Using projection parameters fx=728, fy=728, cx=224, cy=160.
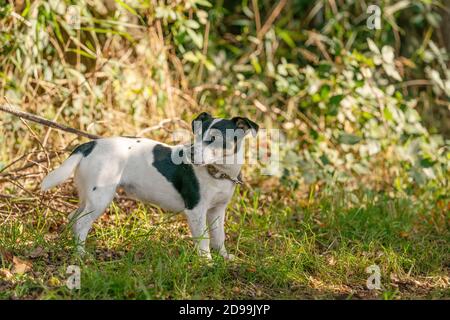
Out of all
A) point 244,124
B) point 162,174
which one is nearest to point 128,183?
point 162,174

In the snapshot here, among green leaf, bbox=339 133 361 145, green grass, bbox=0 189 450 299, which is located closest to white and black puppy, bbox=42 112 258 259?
green grass, bbox=0 189 450 299

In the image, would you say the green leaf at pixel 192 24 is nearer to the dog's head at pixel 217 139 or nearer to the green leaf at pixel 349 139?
the green leaf at pixel 349 139

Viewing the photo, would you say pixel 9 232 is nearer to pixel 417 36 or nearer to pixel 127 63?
pixel 127 63

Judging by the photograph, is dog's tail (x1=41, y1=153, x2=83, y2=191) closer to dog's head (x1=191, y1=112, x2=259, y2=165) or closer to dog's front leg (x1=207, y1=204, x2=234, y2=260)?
dog's head (x1=191, y1=112, x2=259, y2=165)

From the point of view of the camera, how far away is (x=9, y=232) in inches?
185

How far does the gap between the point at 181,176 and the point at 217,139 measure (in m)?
0.41

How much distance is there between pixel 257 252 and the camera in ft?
15.8

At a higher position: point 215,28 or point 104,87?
point 215,28

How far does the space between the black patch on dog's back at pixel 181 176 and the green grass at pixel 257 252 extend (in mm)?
307

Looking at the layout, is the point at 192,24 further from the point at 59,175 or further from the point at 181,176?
the point at 59,175

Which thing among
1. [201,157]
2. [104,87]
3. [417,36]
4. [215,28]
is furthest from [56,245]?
[417,36]

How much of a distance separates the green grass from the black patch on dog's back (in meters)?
0.31
